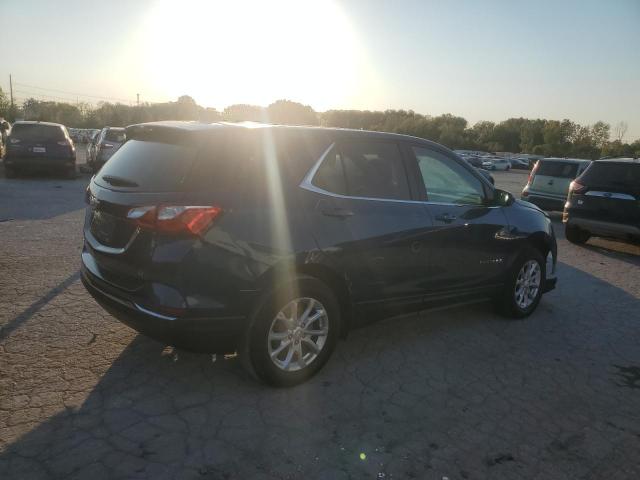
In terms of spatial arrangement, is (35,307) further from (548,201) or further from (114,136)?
(114,136)

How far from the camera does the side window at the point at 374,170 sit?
3.66 m

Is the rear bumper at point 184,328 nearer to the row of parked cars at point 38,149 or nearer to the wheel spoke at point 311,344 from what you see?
the wheel spoke at point 311,344

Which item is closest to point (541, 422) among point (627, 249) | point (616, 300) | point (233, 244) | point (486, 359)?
point (486, 359)

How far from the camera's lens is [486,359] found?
4.07 meters

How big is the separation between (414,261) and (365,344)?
834mm

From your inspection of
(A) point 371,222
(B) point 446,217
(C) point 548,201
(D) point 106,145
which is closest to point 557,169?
(C) point 548,201

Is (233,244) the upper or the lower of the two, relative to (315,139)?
lower

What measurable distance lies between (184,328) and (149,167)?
104 cm

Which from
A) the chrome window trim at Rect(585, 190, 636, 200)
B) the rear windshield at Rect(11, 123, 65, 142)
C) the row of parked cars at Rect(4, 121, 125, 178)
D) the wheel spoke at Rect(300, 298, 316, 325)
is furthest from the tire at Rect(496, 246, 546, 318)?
the rear windshield at Rect(11, 123, 65, 142)

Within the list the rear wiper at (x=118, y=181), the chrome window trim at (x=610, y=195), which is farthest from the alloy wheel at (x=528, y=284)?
the chrome window trim at (x=610, y=195)

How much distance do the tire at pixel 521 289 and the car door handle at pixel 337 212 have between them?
7.07 ft

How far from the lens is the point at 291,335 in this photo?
132 inches

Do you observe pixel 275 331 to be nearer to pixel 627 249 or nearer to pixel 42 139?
pixel 627 249

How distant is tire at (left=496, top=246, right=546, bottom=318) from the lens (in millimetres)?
4879
